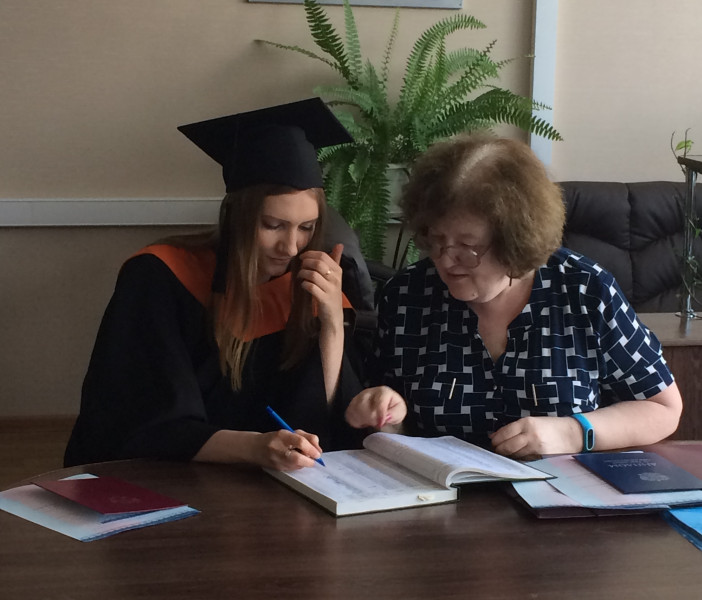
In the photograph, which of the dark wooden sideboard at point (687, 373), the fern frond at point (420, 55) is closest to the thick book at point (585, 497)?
the dark wooden sideboard at point (687, 373)

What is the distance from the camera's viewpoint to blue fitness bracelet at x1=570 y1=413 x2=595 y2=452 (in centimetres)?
156

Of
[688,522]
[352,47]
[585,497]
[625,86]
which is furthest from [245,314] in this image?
[625,86]

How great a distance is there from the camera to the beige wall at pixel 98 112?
130 inches

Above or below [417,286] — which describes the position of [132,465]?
below

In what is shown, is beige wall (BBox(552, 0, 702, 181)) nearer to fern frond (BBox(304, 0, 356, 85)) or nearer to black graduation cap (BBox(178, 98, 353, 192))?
fern frond (BBox(304, 0, 356, 85))

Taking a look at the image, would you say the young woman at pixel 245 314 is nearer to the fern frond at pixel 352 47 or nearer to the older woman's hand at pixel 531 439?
the older woman's hand at pixel 531 439

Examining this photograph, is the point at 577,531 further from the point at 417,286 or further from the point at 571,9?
the point at 571,9

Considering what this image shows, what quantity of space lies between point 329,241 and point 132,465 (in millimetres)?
733

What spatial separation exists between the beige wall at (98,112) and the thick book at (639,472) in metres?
2.30

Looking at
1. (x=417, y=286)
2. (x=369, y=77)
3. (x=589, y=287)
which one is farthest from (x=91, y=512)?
(x=369, y=77)

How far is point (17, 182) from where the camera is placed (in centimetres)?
336

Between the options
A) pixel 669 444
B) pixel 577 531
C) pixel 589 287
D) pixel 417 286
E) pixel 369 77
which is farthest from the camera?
pixel 369 77

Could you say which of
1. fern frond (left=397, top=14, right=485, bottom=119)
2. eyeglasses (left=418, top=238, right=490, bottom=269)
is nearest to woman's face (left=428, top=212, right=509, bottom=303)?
eyeglasses (left=418, top=238, right=490, bottom=269)

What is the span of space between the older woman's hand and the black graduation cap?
26.3 inches
